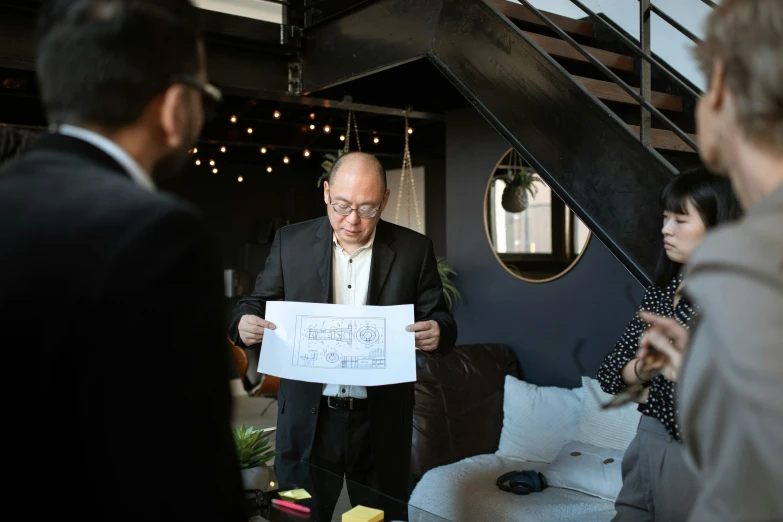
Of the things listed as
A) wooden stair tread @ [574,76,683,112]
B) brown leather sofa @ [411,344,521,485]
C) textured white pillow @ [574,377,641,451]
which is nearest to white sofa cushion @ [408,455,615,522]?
brown leather sofa @ [411,344,521,485]

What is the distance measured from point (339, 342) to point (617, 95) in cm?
181

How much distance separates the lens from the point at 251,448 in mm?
2029

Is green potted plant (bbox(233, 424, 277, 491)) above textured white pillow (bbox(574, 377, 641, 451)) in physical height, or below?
above

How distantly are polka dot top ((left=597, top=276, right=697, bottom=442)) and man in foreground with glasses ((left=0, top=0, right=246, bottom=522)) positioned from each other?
140 cm

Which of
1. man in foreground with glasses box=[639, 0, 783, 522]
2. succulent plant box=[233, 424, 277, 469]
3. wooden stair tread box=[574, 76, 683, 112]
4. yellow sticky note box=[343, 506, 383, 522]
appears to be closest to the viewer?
man in foreground with glasses box=[639, 0, 783, 522]

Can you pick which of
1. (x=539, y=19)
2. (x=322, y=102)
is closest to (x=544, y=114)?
(x=539, y=19)

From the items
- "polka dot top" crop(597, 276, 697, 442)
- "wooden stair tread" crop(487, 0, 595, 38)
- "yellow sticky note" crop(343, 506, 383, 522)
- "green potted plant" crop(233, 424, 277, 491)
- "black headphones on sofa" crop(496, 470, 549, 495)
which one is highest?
"wooden stair tread" crop(487, 0, 595, 38)

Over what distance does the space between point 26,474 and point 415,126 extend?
22.0 feet

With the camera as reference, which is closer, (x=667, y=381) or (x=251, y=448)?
(x=667, y=381)

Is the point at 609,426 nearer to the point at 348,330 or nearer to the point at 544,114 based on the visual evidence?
the point at 544,114

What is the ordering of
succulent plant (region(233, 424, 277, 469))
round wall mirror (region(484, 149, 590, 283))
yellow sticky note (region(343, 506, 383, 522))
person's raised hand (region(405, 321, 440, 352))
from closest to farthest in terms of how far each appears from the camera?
yellow sticky note (region(343, 506, 383, 522)), succulent plant (region(233, 424, 277, 469)), person's raised hand (region(405, 321, 440, 352)), round wall mirror (region(484, 149, 590, 283))

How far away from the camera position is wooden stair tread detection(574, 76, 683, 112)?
300 centimetres

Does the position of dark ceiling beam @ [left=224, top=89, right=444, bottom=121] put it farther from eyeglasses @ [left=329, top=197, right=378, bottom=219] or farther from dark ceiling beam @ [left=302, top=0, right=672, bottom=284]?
eyeglasses @ [left=329, top=197, right=378, bottom=219]

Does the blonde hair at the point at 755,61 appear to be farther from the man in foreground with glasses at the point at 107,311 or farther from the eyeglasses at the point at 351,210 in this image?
the eyeglasses at the point at 351,210
